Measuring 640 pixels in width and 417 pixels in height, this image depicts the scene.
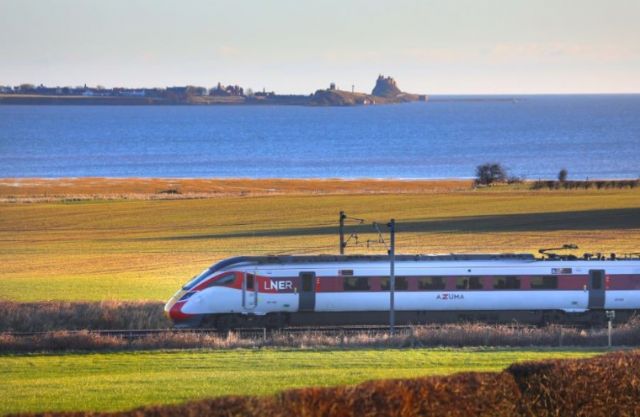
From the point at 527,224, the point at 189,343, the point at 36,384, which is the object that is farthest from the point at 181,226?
the point at 36,384

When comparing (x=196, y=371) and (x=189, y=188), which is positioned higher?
(x=196, y=371)

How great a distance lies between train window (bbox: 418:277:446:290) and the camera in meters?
27.8

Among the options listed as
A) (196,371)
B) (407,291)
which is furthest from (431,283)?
(196,371)

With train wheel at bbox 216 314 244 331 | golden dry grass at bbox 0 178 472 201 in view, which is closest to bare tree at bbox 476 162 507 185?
golden dry grass at bbox 0 178 472 201

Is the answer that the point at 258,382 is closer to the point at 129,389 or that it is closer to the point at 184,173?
the point at 129,389

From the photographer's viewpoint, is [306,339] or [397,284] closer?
[306,339]

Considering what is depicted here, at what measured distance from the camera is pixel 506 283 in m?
28.1

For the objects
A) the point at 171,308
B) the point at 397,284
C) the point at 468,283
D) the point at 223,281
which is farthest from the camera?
the point at 468,283

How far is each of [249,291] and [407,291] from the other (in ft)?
13.6

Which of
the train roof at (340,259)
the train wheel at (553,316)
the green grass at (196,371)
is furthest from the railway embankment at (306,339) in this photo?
the train wheel at (553,316)

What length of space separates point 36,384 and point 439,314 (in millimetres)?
14404

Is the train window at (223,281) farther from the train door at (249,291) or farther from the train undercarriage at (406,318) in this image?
the train undercarriage at (406,318)

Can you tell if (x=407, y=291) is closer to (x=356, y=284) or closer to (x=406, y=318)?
(x=406, y=318)

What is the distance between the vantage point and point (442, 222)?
53500 mm
